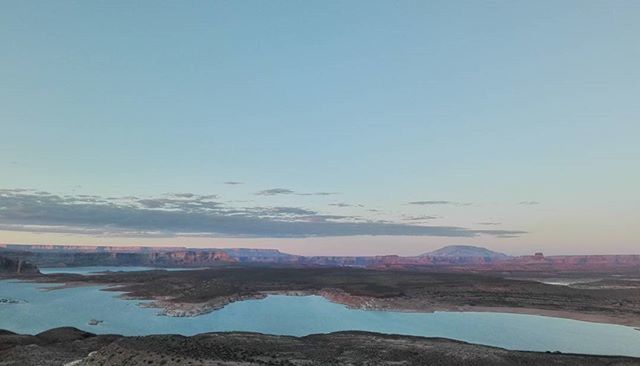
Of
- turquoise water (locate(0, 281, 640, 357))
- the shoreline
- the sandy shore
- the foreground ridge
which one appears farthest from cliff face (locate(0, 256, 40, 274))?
the foreground ridge

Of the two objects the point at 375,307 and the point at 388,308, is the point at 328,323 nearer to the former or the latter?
the point at 388,308

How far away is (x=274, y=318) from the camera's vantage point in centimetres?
7156

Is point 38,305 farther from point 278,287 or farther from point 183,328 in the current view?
point 278,287

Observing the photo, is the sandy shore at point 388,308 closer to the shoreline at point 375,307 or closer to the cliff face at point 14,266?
the shoreline at point 375,307

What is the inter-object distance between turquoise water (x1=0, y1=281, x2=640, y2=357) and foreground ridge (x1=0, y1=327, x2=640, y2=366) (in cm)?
945

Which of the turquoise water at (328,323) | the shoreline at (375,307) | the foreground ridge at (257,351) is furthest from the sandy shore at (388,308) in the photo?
the foreground ridge at (257,351)

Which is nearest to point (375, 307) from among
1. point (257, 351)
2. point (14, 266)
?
point (257, 351)

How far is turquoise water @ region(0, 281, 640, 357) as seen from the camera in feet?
177

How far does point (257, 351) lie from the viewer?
38812 mm

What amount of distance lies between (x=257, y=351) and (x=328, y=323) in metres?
29.1

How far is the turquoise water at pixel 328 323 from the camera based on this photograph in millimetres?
53812

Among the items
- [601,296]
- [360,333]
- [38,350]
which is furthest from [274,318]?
[601,296]

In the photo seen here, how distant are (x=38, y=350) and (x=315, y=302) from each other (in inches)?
2480

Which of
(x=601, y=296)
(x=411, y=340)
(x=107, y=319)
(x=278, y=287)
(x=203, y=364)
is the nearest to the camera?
(x=203, y=364)
